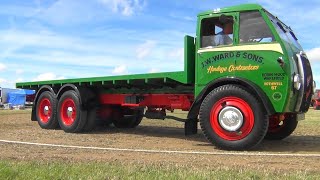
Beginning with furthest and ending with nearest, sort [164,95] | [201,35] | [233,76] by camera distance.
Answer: [164,95] → [201,35] → [233,76]

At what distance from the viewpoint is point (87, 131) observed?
11.9m

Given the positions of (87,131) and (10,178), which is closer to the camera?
(10,178)

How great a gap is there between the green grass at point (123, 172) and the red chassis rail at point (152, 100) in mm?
3743

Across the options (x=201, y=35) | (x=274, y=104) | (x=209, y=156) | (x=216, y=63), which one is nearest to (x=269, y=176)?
(x=209, y=156)

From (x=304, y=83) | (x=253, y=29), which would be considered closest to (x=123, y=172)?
(x=253, y=29)

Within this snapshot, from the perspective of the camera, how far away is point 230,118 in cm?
804

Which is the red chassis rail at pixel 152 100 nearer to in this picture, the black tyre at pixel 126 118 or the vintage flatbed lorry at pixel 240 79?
the vintage flatbed lorry at pixel 240 79

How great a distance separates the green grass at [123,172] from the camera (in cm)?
504

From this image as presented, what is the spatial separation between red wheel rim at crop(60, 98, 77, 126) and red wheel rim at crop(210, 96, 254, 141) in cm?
474

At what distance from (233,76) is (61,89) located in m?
5.80

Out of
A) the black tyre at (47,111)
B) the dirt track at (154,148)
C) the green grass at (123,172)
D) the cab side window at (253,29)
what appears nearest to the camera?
the green grass at (123,172)

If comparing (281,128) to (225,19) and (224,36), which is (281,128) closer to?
(224,36)

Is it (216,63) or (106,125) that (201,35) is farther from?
(106,125)

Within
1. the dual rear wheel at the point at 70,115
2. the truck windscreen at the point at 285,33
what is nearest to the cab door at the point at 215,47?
the truck windscreen at the point at 285,33
